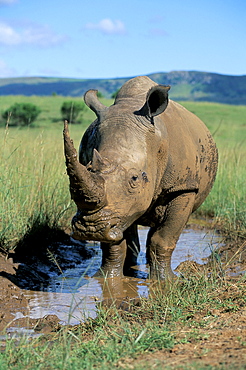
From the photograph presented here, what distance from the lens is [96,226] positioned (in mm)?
4531

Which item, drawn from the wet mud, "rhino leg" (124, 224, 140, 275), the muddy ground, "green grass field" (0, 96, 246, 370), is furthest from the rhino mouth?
"rhino leg" (124, 224, 140, 275)

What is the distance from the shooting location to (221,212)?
8.70m

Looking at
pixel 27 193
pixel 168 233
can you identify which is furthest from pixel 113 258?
pixel 27 193

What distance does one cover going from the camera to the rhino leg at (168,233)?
19.1 ft

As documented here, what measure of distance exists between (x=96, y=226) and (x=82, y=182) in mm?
493

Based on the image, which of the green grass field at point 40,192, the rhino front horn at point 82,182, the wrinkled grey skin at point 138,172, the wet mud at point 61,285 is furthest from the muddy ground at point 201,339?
the green grass field at point 40,192

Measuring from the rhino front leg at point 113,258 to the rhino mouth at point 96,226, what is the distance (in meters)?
1.29

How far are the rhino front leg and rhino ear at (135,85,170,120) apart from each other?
1.48 m

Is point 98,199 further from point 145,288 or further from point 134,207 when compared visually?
point 145,288

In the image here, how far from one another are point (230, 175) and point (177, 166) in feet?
15.0

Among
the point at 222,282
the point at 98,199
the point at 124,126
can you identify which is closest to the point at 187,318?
the point at 222,282

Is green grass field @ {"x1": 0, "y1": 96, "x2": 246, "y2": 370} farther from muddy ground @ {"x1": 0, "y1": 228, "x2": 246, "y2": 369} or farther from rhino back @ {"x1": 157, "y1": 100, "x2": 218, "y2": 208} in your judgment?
rhino back @ {"x1": 157, "y1": 100, "x2": 218, "y2": 208}

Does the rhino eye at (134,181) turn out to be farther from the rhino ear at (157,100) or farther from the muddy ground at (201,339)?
the muddy ground at (201,339)

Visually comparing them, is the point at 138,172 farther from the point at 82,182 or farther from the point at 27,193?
the point at 27,193
